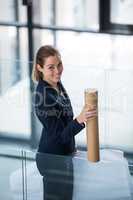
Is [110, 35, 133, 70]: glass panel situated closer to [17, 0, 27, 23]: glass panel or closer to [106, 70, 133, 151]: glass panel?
[106, 70, 133, 151]: glass panel

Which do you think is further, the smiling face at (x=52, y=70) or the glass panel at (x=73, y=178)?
the smiling face at (x=52, y=70)

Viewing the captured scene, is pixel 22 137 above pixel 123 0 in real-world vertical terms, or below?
below

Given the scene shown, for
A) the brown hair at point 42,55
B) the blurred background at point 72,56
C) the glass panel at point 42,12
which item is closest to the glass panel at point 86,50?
the blurred background at point 72,56

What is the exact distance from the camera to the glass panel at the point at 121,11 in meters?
3.92

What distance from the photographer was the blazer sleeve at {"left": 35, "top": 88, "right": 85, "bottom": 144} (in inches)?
75.4

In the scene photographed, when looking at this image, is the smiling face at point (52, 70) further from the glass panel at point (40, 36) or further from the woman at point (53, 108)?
the glass panel at point (40, 36)

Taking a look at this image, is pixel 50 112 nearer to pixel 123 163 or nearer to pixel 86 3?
pixel 123 163

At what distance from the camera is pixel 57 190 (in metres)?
1.64

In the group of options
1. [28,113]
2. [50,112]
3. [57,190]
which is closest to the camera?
[57,190]

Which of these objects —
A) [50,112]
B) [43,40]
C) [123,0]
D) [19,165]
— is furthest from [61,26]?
[19,165]

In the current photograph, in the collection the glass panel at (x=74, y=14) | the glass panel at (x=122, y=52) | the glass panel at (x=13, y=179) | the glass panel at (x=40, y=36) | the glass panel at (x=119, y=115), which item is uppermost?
the glass panel at (x=74, y=14)

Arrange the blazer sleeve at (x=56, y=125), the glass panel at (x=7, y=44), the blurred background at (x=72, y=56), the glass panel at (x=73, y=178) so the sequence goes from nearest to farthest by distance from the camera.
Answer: the glass panel at (x=73, y=178), the blazer sleeve at (x=56, y=125), the blurred background at (x=72, y=56), the glass panel at (x=7, y=44)

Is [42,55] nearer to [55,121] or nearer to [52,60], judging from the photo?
[52,60]

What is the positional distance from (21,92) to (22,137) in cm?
30
